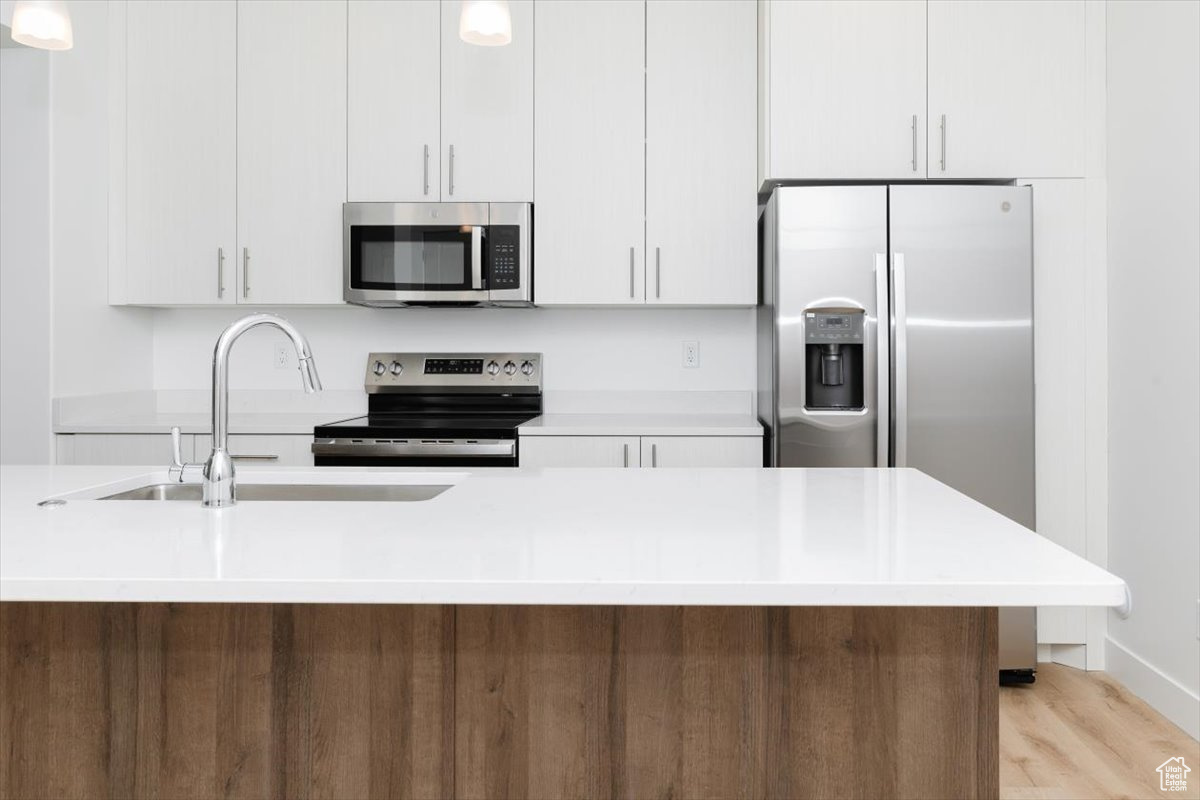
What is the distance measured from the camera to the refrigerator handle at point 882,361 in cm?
290

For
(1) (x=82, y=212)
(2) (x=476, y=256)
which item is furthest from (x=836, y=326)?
(1) (x=82, y=212)

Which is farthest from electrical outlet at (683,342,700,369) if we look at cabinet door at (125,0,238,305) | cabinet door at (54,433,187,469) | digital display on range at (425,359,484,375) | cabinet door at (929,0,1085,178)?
cabinet door at (54,433,187,469)

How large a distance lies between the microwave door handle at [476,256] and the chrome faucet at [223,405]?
5.72 feet

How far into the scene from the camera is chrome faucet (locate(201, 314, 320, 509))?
1.48 m

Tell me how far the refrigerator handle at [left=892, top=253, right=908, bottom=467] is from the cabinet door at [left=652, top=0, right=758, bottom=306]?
0.57m

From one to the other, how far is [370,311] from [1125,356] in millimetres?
2759

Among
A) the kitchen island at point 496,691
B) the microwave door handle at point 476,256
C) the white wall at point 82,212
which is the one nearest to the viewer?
the kitchen island at point 496,691

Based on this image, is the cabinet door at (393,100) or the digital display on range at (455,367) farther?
the digital display on range at (455,367)

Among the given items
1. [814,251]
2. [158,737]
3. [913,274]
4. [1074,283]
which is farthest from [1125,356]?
[158,737]

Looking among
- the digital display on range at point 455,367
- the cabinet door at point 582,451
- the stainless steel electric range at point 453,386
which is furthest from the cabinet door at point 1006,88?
the digital display on range at point 455,367

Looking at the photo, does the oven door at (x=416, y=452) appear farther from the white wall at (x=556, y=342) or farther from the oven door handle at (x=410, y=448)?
the white wall at (x=556, y=342)

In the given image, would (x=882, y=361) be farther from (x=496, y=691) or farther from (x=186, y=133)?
(x=186, y=133)

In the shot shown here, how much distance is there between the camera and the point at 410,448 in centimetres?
303

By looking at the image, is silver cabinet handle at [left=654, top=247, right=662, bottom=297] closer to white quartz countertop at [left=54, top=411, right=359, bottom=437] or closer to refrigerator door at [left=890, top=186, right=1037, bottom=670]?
refrigerator door at [left=890, top=186, right=1037, bottom=670]
